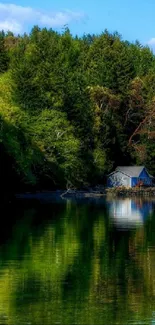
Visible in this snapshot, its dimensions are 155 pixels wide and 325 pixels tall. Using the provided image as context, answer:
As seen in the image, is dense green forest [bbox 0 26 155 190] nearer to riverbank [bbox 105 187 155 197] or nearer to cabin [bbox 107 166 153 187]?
cabin [bbox 107 166 153 187]

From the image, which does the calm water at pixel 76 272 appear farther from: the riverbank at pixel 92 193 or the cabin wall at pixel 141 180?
the cabin wall at pixel 141 180

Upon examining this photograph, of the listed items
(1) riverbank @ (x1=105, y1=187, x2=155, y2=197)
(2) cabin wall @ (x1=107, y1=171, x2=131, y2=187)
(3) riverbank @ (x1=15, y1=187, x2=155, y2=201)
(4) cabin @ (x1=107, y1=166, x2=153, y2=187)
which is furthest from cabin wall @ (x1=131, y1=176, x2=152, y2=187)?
(3) riverbank @ (x1=15, y1=187, x2=155, y2=201)

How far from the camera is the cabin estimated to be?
344 ft

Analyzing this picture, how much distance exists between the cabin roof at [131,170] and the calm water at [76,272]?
53214 mm

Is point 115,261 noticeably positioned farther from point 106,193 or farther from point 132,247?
point 106,193

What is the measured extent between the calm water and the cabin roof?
53214mm

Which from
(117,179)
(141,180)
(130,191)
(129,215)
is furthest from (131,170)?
(129,215)

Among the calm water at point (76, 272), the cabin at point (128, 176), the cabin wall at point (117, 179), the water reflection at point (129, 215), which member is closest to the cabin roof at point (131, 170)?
the cabin at point (128, 176)

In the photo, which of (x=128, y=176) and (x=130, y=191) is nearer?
(x=130, y=191)

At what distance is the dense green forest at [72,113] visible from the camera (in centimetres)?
8268

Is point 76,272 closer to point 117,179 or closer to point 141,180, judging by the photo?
point 117,179

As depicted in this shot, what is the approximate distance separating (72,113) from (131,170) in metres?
12.4

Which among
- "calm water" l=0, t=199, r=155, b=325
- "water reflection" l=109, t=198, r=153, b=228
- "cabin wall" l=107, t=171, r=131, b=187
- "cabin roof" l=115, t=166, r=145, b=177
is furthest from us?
"cabin roof" l=115, t=166, r=145, b=177

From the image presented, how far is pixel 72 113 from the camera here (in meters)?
99.0
